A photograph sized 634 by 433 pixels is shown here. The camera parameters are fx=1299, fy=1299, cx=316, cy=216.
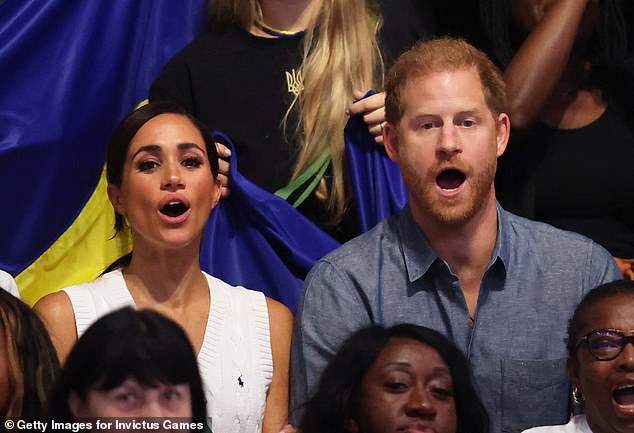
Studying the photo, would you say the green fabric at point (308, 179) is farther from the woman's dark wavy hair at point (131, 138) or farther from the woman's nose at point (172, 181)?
the woman's nose at point (172, 181)

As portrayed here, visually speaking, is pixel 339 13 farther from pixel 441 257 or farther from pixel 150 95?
pixel 441 257

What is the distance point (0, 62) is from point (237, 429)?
4.37 ft

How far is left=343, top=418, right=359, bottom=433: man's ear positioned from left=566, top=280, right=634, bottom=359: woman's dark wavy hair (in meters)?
0.53

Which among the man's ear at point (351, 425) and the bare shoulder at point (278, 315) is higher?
the bare shoulder at point (278, 315)

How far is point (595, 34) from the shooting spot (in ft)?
12.3

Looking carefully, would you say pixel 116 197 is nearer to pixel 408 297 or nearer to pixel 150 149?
pixel 150 149

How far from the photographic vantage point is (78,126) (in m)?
3.63

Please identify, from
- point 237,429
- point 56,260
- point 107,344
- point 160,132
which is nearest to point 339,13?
point 160,132

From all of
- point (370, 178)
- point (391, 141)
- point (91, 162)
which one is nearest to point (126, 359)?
point (391, 141)

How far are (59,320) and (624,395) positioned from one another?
1.24 metres

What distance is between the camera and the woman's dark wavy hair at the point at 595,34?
372 centimetres

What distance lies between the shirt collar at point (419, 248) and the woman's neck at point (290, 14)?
82 centimetres

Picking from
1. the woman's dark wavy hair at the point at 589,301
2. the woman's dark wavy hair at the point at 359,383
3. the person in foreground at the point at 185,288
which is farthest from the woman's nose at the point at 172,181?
the woman's dark wavy hair at the point at 589,301

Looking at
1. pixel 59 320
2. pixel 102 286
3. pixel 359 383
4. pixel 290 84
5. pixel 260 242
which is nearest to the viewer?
pixel 359 383
